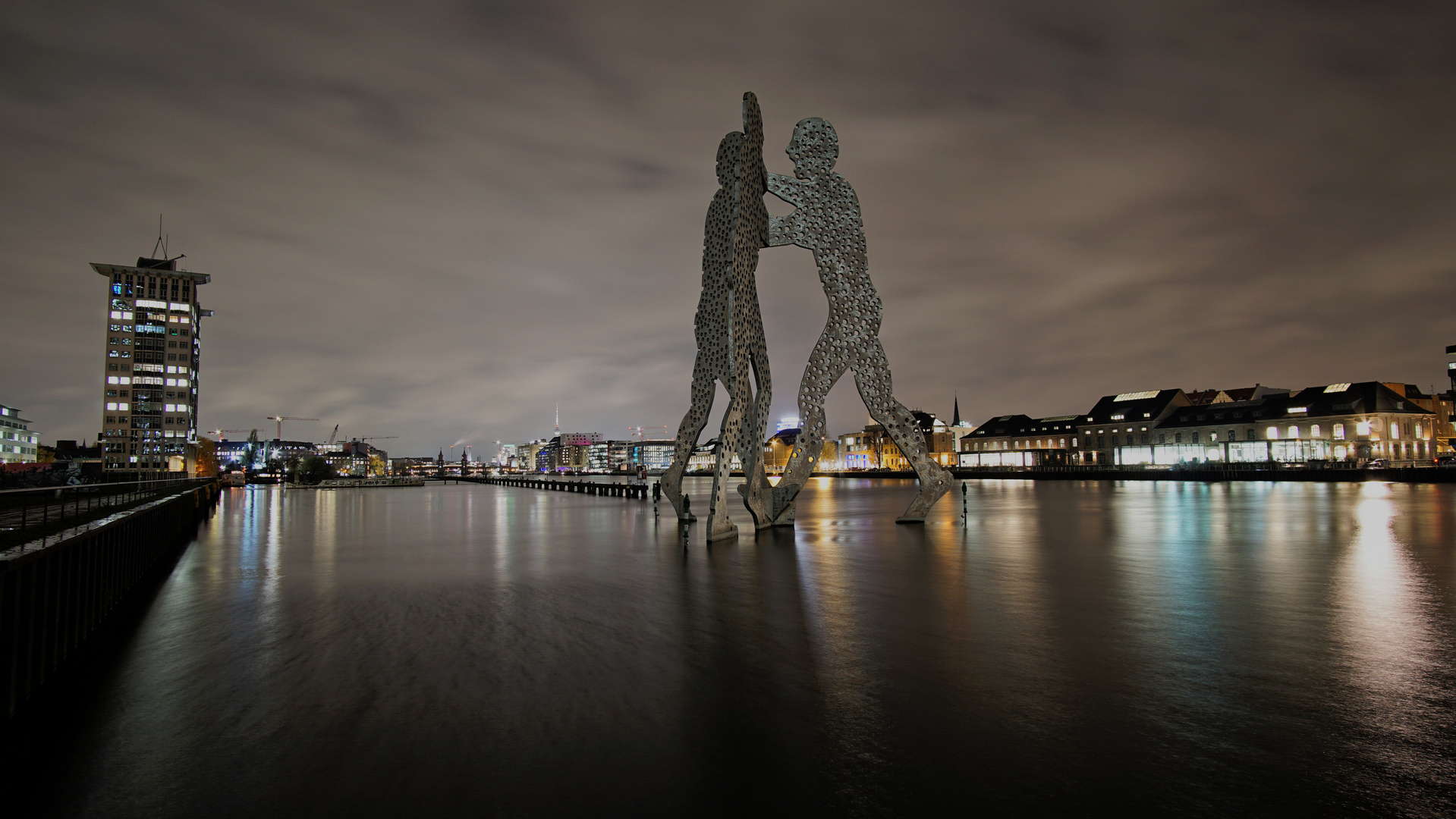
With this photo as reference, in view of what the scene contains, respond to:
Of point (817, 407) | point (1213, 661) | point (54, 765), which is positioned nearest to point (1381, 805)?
point (1213, 661)

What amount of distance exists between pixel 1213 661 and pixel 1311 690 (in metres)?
0.99

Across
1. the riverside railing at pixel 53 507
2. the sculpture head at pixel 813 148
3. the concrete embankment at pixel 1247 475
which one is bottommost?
the concrete embankment at pixel 1247 475

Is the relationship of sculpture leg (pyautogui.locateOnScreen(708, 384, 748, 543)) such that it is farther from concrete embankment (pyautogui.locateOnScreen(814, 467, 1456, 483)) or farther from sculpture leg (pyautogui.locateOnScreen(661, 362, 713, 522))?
concrete embankment (pyautogui.locateOnScreen(814, 467, 1456, 483))

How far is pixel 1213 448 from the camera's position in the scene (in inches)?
3359

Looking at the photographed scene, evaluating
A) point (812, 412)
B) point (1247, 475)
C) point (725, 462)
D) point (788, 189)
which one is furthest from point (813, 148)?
point (1247, 475)

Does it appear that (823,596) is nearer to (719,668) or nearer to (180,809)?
(719,668)

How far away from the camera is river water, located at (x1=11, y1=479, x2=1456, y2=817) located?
15.2ft

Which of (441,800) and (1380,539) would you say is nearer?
(441,800)

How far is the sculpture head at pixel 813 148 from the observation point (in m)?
23.2

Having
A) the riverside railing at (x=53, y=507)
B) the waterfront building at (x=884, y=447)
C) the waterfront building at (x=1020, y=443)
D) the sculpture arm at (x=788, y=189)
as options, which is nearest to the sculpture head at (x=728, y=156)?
the sculpture arm at (x=788, y=189)

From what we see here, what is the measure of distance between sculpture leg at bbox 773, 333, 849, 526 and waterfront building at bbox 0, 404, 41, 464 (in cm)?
12934

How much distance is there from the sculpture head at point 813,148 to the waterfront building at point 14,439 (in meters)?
130

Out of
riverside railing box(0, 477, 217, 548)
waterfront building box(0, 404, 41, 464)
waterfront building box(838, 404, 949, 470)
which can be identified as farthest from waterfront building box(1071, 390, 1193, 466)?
waterfront building box(0, 404, 41, 464)

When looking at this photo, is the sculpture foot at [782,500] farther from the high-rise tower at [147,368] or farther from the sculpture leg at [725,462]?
the high-rise tower at [147,368]
